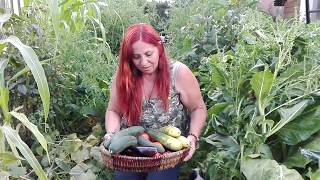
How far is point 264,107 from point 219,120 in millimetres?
252

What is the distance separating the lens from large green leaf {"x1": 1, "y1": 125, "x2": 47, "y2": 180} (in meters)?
1.42

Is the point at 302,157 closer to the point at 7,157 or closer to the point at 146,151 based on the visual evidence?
the point at 146,151

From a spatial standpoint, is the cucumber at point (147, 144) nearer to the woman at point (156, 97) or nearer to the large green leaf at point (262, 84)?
the woman at point (156, 97)

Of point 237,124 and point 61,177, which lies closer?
point 237,124

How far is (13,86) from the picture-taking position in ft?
6.68

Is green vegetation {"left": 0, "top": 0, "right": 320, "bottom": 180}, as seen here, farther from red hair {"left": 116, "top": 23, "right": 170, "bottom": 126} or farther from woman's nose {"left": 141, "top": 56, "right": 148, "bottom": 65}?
woman's nose {"left": 141, "top": 56, "right": 148, "bottom": 65}

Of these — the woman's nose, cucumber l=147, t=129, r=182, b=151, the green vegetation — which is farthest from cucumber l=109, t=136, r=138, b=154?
the woman's nose

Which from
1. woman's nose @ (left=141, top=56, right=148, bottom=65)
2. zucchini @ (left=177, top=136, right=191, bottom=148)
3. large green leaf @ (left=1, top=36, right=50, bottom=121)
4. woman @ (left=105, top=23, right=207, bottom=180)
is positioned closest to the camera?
large green leaf @ (left=1, top=36, right=50, bottom=121)

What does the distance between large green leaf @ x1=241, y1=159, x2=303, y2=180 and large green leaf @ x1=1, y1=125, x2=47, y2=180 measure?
2.55 feet

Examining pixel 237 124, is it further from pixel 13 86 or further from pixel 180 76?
pixel 13 86

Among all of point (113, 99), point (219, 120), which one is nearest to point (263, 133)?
point (219, 120)

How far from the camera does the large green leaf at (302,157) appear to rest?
171 centimetres

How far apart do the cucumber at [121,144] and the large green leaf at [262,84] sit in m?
0.56

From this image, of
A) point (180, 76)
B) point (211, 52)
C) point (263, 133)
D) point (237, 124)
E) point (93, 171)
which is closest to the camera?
point (263, 133)
